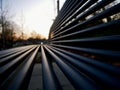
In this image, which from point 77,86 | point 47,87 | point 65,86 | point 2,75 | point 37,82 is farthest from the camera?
point 37,82

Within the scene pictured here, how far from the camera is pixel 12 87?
2.24 ft

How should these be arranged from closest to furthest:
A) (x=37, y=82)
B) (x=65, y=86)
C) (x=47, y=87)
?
(x=47, y=87) → (x=65, y=86) → (x=37, y=82)

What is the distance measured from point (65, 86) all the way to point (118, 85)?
3.31 m

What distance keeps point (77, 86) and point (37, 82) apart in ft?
12.2

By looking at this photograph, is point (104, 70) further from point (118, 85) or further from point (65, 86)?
point (65, 86)

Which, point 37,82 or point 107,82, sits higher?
point 107,82

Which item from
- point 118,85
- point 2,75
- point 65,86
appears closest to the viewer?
point 118,85

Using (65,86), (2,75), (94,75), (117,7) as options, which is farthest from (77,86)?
(65,86)

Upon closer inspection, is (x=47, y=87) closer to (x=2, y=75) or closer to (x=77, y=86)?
(x=77, y=86)

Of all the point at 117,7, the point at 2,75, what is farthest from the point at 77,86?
the point at 2,75

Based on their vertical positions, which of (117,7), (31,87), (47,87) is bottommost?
(31,87)

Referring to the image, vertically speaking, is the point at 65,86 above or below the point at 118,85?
below

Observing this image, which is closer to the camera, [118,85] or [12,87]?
[118,85]

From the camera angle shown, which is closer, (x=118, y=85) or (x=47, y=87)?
(x=118, y=85)
